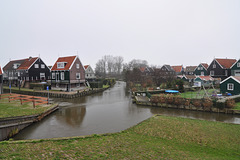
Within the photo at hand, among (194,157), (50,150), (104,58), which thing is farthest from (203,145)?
(104,58)

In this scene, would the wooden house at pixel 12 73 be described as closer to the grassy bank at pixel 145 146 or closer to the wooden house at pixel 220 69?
the grassy bank at pixel 145 146

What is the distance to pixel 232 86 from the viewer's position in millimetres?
25266

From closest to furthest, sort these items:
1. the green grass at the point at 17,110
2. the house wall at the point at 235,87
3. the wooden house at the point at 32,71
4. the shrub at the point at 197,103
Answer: the green grass at the point at 17,110
the shrub at the point at 197,103
the house wall at the point at 235,87
the wooden house at the point at 32,71

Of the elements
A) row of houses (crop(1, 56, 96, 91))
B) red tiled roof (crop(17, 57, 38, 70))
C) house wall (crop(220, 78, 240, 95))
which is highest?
red tiled roof (crop(17, 57, 38, 70))

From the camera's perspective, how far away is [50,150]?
7207 mm

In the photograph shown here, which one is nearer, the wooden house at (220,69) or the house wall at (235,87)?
the house wall at (235,87)

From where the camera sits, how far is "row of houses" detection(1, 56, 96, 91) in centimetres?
3559

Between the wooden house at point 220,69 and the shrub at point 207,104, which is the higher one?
the wooden house at point 220,69

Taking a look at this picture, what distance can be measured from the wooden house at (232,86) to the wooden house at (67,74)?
3253 cm

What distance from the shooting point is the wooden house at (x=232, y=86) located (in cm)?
2453

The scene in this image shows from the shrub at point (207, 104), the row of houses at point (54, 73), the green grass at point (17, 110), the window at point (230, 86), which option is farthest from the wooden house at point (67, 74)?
the window at point (230, 86)

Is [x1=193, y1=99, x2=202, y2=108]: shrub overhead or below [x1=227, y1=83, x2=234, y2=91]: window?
below

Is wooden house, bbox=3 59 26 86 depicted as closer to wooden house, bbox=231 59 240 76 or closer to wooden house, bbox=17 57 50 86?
wooden house, bbox=17 57 50 86

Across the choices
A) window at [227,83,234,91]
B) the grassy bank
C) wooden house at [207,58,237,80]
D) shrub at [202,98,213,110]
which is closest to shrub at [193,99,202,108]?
shrub at [202,98,213,110]
